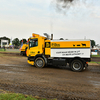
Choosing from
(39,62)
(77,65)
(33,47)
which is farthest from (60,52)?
(33,47)

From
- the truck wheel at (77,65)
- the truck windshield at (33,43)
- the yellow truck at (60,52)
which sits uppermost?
the truck windshield at (33,43)

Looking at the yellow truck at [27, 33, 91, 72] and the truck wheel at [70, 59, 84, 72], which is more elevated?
the yellow truck at [27, 33, 91, 72]

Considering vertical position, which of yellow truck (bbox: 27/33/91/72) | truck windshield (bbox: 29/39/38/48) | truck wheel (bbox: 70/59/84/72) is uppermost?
truck windshield (bbox: 29/39/38/48)

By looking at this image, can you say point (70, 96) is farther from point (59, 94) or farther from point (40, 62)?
point (40, 62)

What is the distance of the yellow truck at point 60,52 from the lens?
9250 mm

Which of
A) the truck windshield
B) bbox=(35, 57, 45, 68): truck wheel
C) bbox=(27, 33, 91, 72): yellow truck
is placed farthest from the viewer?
the truck windshield

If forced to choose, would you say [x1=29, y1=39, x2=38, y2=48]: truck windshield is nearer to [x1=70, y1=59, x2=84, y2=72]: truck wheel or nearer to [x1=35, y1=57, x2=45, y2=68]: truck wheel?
[x1=35, y1=57, x2=45, y2=68]: truck wheel

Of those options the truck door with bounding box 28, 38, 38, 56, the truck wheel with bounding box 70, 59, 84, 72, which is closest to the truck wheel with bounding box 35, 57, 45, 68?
the truck door with bounding box 28, 38, 38, 56

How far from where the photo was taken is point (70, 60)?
31.7 feet

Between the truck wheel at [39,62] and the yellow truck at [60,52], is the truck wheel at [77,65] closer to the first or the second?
the yellow truck at [60,52]

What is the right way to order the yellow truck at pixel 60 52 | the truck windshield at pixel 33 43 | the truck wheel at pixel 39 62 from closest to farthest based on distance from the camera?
the yellow truck at pixel 60 52 → the truck wheel at pixel 39 62 → the truck windshield at pixel 33 43

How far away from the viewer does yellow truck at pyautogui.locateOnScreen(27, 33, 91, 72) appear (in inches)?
364

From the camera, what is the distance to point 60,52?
989cm

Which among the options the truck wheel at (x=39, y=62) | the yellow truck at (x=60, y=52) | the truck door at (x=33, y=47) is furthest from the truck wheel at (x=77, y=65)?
the truck door at (x=33, y=47)
